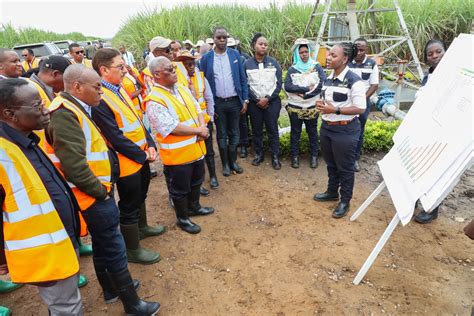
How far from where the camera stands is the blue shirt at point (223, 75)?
15.3 ft

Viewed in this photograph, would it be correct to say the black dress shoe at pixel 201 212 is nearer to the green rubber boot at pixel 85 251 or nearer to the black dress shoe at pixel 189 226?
the black dress shoe at pixel 189 226

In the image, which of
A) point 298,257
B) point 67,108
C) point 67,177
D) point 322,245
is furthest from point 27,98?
point 322,245

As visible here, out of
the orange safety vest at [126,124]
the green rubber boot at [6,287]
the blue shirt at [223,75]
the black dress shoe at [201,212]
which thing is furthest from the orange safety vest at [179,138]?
the green rubber boot at [6,287]

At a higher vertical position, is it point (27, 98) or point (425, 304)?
point (27, 98)

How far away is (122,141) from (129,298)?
1184mm

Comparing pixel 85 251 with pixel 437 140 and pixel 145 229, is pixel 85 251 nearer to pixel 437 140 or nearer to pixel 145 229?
pixel 145 229

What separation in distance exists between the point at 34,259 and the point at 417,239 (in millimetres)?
3367

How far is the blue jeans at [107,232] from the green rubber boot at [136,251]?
617 mm

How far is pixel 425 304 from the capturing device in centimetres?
257

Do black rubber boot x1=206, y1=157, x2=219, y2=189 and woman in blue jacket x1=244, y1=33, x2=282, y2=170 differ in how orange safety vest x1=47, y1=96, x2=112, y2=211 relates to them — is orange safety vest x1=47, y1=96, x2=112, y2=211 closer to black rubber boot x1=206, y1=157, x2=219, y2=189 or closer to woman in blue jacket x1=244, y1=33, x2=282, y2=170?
black rubber boot x1=206, y1=157, x2=219, y2=189

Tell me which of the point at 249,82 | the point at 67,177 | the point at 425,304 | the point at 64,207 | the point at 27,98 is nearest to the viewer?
the point at 27,98

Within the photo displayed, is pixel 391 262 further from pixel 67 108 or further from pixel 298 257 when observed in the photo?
pixel 67 108

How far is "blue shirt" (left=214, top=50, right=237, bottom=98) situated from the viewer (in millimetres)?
4672

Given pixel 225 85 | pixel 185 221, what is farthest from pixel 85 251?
pixel 225 85
